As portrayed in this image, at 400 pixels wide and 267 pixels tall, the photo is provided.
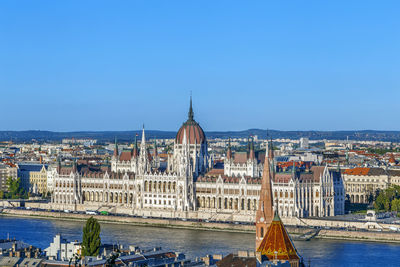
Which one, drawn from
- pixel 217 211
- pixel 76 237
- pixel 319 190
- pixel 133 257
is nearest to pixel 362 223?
pixel 319 190

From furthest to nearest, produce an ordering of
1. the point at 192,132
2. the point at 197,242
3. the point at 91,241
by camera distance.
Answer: the point at 192,132, the point at 197,242, the point at 91,241

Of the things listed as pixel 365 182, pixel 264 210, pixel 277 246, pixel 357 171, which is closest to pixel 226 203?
pixel 365 182

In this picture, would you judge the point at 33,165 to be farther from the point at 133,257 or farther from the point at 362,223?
the point at 133,257

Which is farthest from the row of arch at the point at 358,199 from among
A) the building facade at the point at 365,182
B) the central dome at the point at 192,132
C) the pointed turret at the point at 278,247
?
the pointed turret at the point at 278,247

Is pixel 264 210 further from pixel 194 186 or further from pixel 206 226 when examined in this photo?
pixel 194 186

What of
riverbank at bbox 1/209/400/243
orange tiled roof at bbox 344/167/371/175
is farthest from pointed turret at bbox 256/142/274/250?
orange tiled roof at bbox 344/167/371/175

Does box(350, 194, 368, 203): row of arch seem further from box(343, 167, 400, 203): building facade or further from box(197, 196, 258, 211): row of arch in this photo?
box(197, 196, 258, 211): row of arch
